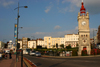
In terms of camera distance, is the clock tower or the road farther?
the clock tower

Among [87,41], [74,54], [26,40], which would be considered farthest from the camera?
[26,40]

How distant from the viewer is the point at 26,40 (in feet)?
557

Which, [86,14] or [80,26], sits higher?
[86,14]

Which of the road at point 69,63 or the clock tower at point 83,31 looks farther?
the clock tower at point 83,31

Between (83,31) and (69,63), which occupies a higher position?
(83,31)

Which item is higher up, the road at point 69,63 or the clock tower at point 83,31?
the clock tower at point 83,31

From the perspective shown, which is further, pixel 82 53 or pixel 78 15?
pixel 78 15

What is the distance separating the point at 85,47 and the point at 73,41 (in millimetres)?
109549

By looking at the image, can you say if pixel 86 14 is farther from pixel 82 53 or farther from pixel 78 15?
pixel 82 53

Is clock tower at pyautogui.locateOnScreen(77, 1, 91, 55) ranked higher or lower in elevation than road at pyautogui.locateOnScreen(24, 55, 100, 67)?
higher

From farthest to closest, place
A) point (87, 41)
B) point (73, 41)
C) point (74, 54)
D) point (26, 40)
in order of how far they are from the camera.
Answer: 1. point (26, 40)
2. point (73, 41)
3. point (87, 41)
4. point (74, 54)

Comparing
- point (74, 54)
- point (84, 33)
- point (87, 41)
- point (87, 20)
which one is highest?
point (87, 20)

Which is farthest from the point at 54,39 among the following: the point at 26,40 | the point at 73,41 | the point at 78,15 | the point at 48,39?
the point at 78,15

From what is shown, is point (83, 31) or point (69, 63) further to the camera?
point (83, 31)
